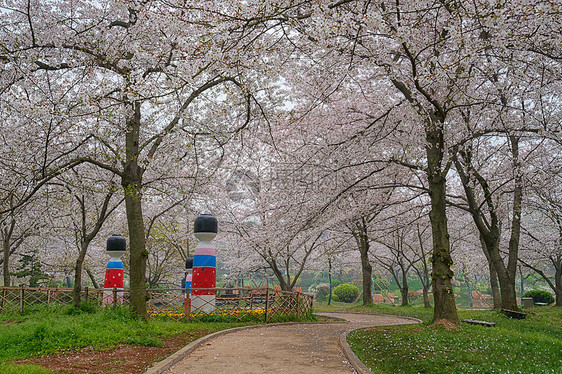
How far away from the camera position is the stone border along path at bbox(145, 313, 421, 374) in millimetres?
6617

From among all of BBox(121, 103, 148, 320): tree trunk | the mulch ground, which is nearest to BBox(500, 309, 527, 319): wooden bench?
the mulch ground

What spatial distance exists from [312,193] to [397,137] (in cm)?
349

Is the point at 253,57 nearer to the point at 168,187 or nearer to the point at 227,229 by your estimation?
the point at 168,187

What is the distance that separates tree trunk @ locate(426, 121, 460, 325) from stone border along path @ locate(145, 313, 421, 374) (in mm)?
2802

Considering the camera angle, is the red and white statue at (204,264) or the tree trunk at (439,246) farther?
the red and white statue at (204,264)

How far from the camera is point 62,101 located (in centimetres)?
956

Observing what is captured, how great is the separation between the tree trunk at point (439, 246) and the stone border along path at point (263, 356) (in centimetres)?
280

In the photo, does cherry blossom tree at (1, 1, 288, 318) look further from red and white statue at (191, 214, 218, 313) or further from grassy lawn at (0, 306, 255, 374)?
red and white statue at (191, 214, 218, 313)

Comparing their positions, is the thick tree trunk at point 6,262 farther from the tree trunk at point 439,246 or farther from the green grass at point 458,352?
the tree trunk at point 439,246

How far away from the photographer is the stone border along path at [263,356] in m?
6.62

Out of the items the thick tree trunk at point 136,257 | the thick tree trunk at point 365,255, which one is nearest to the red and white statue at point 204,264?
the thick tree trunk at point 136,257

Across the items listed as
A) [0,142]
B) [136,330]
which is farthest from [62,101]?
[136,330]

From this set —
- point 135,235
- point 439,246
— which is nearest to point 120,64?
point 135,235

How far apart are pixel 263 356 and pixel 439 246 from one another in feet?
19.9
